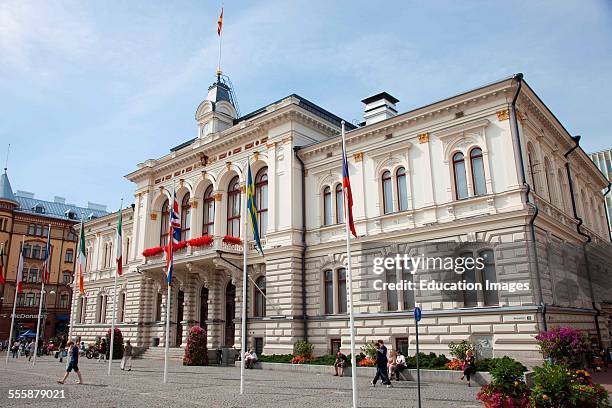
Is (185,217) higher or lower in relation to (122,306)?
higher

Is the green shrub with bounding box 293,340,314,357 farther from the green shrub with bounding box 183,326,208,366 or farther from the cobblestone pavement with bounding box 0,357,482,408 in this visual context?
the green shrub with bounding box 183,326,208,366

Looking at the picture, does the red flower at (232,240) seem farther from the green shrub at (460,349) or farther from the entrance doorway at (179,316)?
the green shrub at (460,349)

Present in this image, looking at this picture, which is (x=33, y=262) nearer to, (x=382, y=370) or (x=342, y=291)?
(x=342, y=291)

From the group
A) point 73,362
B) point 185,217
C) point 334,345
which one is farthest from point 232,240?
point 73,362

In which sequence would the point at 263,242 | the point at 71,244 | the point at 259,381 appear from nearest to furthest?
1. the point at 259,381
2. the point at 263,242
3. the point at 71,244

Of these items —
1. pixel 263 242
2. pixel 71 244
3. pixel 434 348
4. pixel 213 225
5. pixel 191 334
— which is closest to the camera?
pixel 434 348

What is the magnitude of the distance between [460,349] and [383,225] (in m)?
7.74

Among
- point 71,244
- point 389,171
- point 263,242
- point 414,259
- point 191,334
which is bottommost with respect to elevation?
point 191,334

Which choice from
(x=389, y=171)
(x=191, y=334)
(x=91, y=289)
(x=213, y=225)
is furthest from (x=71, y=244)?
(x=389, y=171)

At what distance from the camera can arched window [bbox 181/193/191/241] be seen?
3747 centimetres

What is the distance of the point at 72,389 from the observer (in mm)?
17750

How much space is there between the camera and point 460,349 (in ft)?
70.2

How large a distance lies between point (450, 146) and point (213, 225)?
18121 millimetres

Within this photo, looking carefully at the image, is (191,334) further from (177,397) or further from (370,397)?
(370,397)
